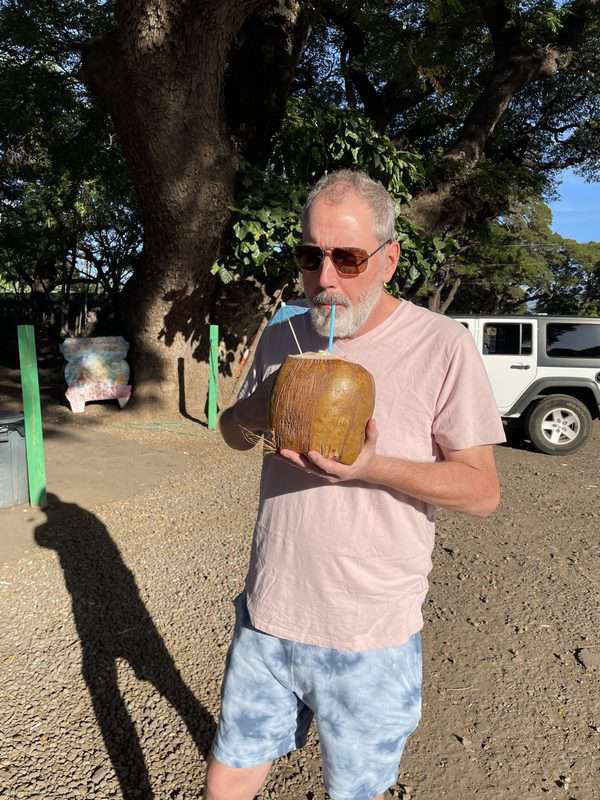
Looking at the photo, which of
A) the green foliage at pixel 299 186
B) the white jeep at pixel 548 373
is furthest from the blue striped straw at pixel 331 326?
the white jeep at pixel 548 373

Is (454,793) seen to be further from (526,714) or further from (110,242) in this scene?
(110,242)

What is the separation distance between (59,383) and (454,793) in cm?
1079

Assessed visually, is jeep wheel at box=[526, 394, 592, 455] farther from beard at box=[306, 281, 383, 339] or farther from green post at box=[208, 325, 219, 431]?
beard at box=[306, 281, 383, 339]

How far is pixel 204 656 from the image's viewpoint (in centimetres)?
306

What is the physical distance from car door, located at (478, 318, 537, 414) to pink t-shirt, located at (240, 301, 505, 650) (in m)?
6.79

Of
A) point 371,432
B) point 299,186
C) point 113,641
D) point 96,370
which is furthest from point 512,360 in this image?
point 371,432

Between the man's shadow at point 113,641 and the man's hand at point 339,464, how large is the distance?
68.9 inches

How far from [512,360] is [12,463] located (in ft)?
20.5

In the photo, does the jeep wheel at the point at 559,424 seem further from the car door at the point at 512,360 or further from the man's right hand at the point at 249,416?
the man's right hand at the point at 249,416

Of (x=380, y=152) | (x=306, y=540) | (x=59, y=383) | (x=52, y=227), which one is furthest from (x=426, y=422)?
(x=52, y=227)

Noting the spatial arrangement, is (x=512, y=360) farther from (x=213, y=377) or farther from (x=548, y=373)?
(x=213, y=377)

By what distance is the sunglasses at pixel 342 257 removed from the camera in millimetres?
1439

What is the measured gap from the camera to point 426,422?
1.43 metres

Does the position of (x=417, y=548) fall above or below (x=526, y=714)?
above
